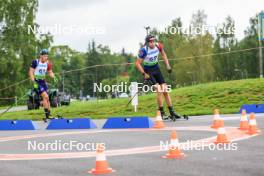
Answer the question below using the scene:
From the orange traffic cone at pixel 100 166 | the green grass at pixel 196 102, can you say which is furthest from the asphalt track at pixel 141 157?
the green grass at pixel 196 102

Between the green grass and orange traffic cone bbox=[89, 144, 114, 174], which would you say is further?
the green grass

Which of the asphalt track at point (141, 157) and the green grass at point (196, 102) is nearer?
the asphalt track at point (141, 157)

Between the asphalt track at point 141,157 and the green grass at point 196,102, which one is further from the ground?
the green grass at point 196,102

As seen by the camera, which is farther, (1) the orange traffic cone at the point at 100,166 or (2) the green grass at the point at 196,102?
(2) the green grass at the point at 196,102

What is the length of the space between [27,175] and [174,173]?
1891 millimetres

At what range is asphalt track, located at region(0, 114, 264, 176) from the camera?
242 inches

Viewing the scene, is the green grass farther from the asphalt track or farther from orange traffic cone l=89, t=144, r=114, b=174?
orange traffic cone l=89, t=144, r=114, b=174

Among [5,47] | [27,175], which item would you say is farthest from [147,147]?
[5,47]

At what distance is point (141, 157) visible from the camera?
7.36 meters

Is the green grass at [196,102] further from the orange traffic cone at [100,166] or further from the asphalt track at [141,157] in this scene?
the orange traffic cone at [100,166]

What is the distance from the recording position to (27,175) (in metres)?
6.31

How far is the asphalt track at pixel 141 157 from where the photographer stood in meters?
6.15

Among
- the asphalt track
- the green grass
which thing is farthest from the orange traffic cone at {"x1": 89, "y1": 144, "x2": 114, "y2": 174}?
the green grass

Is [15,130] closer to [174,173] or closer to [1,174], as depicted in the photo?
[1,174]
